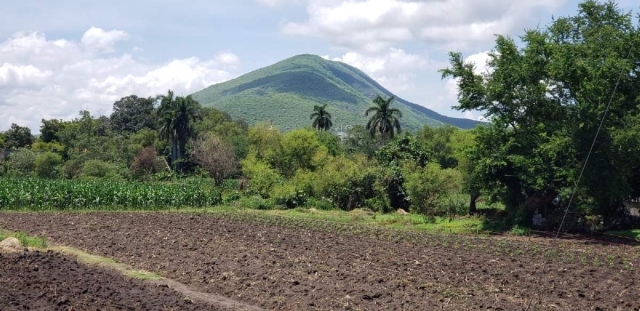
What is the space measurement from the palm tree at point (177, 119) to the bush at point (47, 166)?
1488 cm

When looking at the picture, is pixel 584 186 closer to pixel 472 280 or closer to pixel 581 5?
pixel 581 5

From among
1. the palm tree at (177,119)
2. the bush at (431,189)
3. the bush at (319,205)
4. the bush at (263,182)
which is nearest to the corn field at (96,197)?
the bush at (263,182)

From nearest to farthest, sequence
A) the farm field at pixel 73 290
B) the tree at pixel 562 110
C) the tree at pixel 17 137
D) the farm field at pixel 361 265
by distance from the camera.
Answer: the farm field at pixel 73 290, the farm field at pixel 361 265, the tree at pixel 562 110, the tree at pixel 17 137

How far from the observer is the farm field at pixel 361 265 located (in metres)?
14.8

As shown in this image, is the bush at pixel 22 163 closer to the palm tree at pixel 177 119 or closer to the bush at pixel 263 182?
the palm tree at pixel 177 119

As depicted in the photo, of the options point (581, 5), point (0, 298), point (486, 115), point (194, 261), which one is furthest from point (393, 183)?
point (0, 298)

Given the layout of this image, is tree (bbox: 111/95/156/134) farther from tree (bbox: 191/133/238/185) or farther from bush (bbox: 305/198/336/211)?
bush (bbox: 305/198/336/211)

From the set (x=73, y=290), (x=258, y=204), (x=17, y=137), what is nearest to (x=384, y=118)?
(x=258, y=204)

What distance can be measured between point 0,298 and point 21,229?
1754 cm

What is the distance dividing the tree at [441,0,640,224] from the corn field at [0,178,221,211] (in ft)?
75.5

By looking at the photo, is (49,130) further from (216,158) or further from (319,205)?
(319,205)

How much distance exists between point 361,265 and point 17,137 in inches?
3906

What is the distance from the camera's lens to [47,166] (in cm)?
7581

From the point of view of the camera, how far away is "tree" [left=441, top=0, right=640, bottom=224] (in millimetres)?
30031
